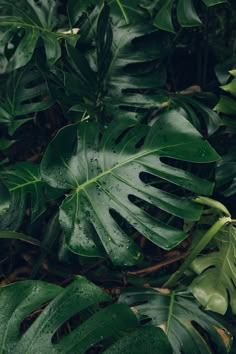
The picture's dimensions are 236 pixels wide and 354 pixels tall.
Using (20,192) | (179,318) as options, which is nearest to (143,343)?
(179,318)

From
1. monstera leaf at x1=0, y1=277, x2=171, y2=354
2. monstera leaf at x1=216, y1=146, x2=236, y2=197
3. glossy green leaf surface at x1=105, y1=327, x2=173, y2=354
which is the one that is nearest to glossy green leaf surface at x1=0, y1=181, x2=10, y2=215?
monstera leaf at x1=0, y1=277, x2=171, y2=354

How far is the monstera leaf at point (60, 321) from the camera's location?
979mm

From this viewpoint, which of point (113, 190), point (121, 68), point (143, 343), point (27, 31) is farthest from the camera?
point (121, 68)

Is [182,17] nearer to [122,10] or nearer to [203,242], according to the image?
[122,10]

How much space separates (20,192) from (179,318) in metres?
0.47

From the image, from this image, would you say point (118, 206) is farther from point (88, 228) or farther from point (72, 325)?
point (72, 325)

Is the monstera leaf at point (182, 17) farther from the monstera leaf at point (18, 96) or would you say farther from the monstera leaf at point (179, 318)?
the monstera leaf at point (179, 318)

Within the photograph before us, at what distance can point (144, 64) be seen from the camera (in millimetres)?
1463

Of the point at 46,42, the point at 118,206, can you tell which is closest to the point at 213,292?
the point at 118,206

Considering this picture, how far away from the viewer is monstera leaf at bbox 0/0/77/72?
1.28m

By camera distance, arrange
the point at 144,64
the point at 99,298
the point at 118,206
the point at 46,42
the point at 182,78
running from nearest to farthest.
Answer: the point at 99,298 < the point at 118,206 < the point at 46,42 < the point at 144,64 < the point at 182,78

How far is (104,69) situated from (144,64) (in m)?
0.16

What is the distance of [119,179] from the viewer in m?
1.17

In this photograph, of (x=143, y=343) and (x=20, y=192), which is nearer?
(x=143, y=343)
